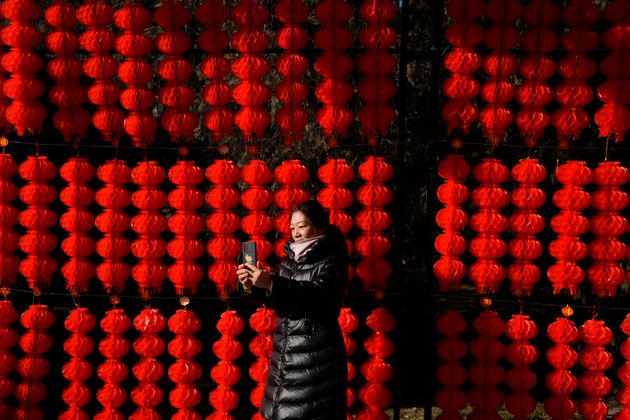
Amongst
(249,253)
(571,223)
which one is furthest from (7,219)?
(571,223)

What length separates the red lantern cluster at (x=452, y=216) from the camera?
5.14 metres

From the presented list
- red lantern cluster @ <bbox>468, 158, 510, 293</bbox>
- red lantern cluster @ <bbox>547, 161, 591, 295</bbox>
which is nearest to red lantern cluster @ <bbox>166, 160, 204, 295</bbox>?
red lantern cluster @ <bbox>468, 158, 510, 293</bbox>

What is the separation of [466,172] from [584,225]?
0.92 m

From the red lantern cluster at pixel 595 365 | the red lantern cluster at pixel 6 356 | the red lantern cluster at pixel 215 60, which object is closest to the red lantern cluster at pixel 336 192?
the red lantern cluster at pixel 215 60

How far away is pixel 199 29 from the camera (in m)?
8.02

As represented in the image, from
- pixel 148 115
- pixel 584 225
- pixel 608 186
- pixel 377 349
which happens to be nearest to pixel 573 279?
pixel 584 225

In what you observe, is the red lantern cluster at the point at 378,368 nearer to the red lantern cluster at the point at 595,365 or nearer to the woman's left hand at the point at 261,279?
the red lantern cluster at the point at 595,365

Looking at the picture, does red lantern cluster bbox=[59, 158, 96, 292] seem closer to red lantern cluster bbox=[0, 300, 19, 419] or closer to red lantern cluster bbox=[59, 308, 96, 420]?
red lantern cluster bbox=[59, 308, 96, 420]

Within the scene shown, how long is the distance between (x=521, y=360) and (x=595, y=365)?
1.75 feet

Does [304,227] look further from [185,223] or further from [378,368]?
[378,368]

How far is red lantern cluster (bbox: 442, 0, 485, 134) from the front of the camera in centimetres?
499

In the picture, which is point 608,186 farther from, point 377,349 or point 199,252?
point 199,252

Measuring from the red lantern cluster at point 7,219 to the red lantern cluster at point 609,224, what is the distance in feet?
14.1

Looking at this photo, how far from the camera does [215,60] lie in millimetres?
5070
